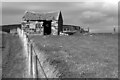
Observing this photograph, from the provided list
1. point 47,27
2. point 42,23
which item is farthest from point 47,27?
point 42,23

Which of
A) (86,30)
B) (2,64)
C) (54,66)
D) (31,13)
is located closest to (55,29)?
(31,13)

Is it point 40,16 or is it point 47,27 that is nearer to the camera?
point 47,27

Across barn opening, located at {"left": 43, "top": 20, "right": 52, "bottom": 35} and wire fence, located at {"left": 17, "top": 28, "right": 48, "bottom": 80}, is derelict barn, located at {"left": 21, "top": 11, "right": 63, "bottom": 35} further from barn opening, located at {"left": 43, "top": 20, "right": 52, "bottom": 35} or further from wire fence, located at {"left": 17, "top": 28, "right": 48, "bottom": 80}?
wire fence, located at {"left": 17, "top": 28, "right": 48, "bottom": 80}

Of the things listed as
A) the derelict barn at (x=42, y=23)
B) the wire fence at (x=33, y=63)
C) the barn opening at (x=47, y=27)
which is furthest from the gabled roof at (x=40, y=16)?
the wire fence at (x=33, y=63)

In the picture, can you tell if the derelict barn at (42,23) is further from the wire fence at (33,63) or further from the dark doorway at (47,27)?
the wire fence at (33,63)

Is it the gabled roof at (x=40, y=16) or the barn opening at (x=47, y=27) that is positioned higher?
the gabled roof at (x=40, y=16)

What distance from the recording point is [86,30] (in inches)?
3155

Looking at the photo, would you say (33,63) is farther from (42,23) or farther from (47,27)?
(47,27)

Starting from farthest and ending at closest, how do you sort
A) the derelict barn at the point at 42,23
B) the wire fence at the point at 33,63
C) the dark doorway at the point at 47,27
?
the dark doorway at the point at 47,27 → the derelict barn at the point at 42,23 → the wire fence at the point at 33,63

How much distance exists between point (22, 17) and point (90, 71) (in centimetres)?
5612

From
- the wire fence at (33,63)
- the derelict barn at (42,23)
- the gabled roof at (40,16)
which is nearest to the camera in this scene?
the wire fence at (33,63)

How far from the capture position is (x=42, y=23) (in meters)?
66.3

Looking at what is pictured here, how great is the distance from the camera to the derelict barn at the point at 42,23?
65.3 m

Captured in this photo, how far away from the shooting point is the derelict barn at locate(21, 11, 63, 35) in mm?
65312
